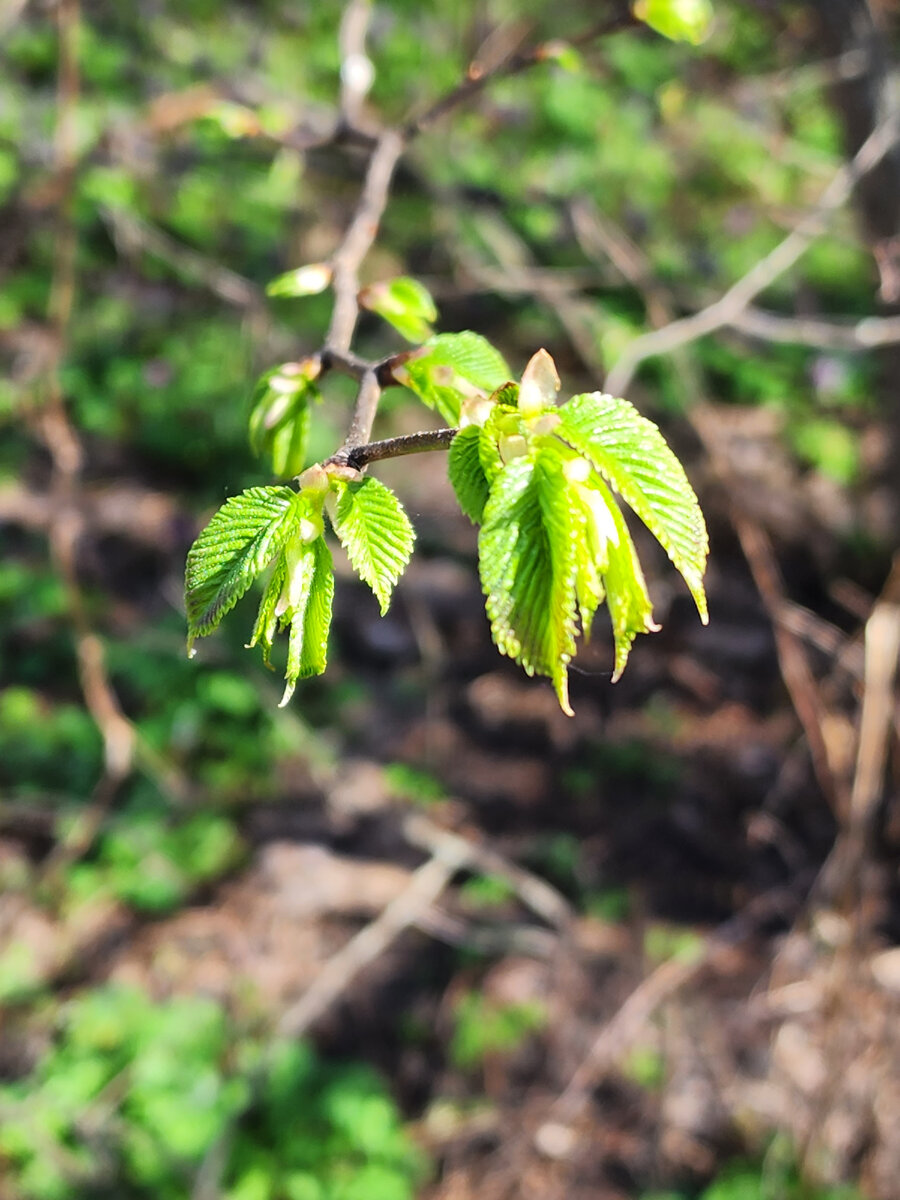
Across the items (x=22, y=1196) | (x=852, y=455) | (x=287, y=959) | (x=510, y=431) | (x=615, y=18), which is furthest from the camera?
(x=852, y=455)

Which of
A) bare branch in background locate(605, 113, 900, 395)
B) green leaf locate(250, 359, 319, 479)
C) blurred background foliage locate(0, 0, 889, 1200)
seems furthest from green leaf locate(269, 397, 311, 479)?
bare branch in background locate(605, 113, 900, 395)

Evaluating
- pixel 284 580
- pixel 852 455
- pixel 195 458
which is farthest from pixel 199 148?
pixel 284 580

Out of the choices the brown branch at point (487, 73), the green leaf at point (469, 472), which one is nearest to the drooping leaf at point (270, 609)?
the green leaf at point (469, 472)

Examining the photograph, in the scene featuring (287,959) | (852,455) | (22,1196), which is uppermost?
(852,455)

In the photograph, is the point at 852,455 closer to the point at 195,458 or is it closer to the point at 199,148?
the point at 195,458

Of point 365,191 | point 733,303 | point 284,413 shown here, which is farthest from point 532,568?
point 733,303

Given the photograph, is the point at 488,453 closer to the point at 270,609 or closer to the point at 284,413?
the point at 270,609
